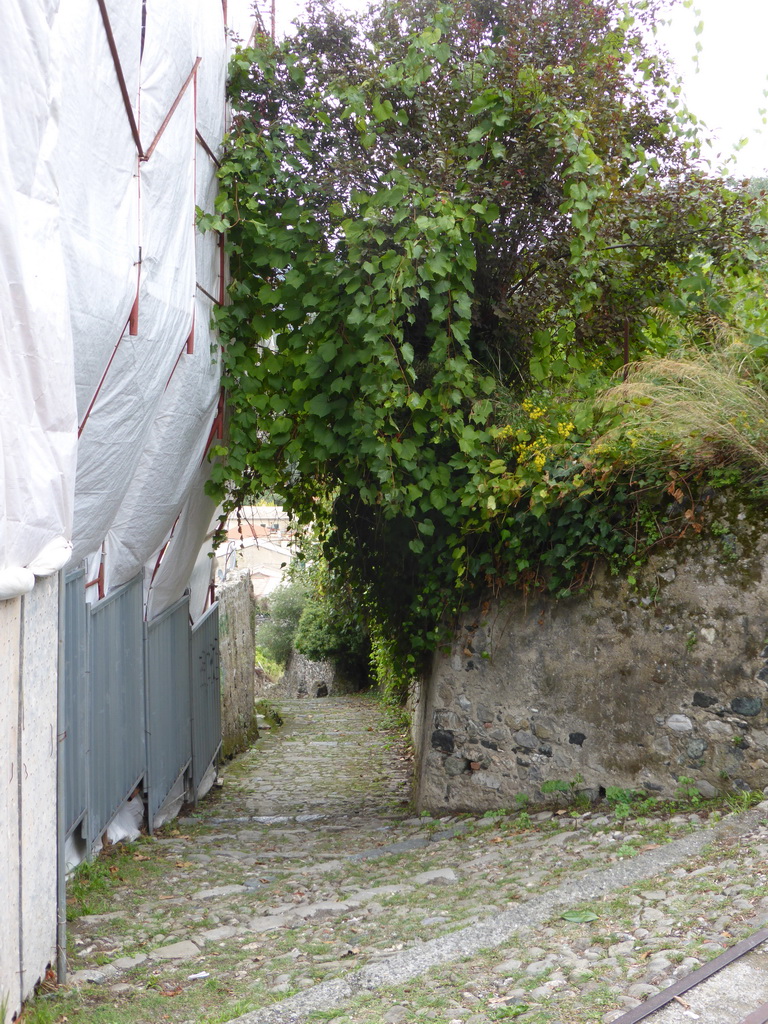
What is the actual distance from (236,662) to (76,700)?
21.6ft

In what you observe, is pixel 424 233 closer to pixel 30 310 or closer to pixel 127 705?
pixel 30 310

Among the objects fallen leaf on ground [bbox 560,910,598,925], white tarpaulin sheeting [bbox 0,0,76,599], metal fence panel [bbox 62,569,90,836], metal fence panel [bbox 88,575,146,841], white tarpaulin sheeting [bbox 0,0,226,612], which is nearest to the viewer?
white tarpaulin sheeting [bbox 0,0,76,599]

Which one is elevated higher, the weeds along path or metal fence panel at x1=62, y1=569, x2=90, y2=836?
metal fence panel at x1=62, y1=569, x2=90, y2=836

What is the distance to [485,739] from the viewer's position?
5770 mm

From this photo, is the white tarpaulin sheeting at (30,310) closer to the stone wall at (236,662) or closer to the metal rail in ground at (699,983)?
the metal rail in ground at (699,983)

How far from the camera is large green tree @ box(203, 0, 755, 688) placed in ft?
18.0

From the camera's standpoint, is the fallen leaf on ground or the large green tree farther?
the large green tree

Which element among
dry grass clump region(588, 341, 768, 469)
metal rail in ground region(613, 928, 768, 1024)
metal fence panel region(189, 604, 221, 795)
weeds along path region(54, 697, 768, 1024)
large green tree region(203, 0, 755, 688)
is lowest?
weeds along path region(54, 697, 768, 1024)

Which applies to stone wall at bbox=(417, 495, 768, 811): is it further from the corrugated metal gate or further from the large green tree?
the corrugated metal gate

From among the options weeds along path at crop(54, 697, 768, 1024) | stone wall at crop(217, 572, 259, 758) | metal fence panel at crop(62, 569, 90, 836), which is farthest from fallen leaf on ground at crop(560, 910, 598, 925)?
stone wall at crop(217, 572, 259, 758)

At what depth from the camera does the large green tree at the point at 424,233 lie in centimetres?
549

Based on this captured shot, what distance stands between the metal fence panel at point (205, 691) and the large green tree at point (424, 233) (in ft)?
6.47

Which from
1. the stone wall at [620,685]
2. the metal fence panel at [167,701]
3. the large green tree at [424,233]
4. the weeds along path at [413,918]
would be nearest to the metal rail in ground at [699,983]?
the weeds along path at [413,918]

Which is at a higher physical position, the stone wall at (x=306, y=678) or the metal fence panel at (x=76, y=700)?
the metal fence panel at (x=76, y=700)
